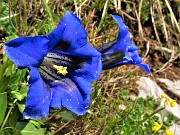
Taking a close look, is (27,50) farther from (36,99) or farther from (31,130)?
(31,130)

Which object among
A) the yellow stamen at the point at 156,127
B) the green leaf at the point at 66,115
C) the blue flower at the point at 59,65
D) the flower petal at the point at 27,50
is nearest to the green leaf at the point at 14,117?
the green leaf at the point at 66,115

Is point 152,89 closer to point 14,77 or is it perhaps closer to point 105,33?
point 105,33

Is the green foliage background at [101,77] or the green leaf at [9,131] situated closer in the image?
the green leaf at [9,131]

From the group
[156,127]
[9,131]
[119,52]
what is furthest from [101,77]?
[119,52]

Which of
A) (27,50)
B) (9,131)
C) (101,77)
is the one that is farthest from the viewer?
(101,77)

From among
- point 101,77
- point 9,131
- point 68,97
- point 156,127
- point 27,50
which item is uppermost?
point 27,50

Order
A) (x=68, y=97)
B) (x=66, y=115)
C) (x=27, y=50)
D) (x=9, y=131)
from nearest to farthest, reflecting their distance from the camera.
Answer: (x=27, y=50), (x=68, y=97), (x=9, y=131), (x=66, y=115)

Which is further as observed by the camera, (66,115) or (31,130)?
(66,115)

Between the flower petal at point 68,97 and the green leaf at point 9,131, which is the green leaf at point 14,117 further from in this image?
the flower petal at point 68,97
